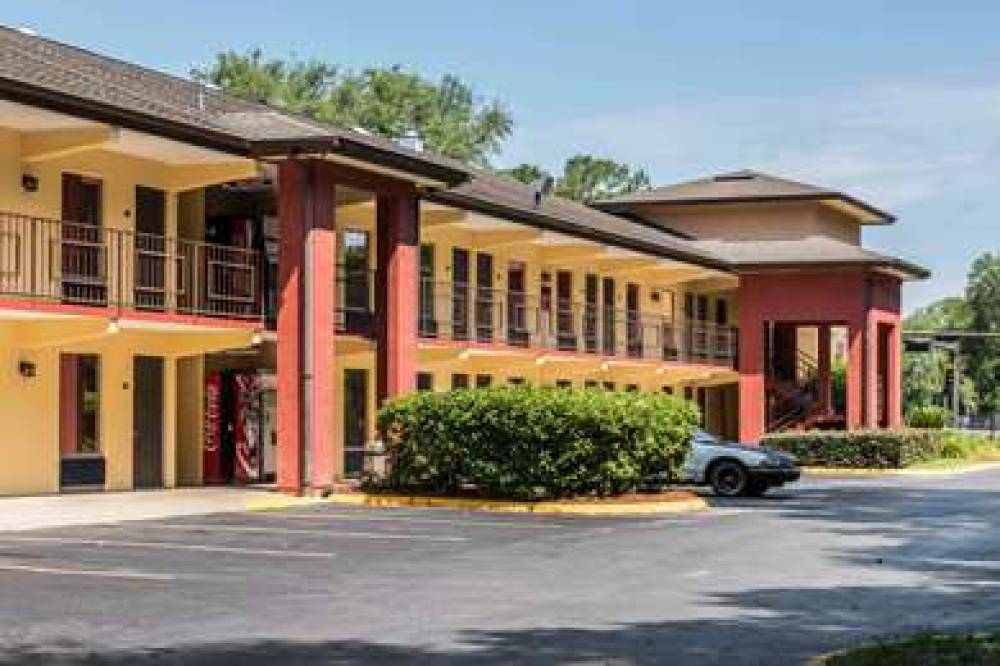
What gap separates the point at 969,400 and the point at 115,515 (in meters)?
104

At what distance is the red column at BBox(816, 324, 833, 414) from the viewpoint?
55.7 metres

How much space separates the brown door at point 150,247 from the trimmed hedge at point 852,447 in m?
23.2

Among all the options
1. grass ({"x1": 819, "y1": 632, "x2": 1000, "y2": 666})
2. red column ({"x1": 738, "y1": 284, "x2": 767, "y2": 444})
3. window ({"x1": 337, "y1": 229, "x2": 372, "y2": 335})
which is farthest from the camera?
red column ({"x1": 738, "y1": 284, "x2": 767, "y2": 444})

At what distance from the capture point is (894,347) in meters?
56.9

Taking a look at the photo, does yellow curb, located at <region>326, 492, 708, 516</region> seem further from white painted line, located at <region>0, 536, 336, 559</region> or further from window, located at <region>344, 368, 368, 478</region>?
white painted line, located at <region>0, 536, 336, 559</region>

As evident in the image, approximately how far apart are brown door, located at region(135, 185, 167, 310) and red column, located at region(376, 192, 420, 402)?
4.32 metres

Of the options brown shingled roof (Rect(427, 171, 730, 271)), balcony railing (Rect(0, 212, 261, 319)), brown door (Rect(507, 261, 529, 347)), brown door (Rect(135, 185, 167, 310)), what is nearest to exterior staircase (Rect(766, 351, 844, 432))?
brown shingled roof (Rect(427, 171, 730, 271))

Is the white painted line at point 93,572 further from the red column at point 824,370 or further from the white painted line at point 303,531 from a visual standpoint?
the red column at point 824,370

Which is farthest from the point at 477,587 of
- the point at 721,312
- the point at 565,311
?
the point at 721,312

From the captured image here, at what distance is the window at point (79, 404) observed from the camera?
89.0 feet

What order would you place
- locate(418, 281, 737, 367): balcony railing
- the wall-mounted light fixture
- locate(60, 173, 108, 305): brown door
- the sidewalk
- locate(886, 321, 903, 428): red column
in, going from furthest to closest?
locate(886, 321, 903, 428): red column < locate(418, 281, 737, 367): balcony railing < locate(60, 173, 108, 305): brown door < the wall-mounted light fixture < the sidewalk

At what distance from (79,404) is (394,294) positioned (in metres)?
6.58

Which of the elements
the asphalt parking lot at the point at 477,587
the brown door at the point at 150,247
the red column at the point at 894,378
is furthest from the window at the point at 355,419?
the red column at the point at 894,378

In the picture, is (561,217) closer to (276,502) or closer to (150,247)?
(150,247)
